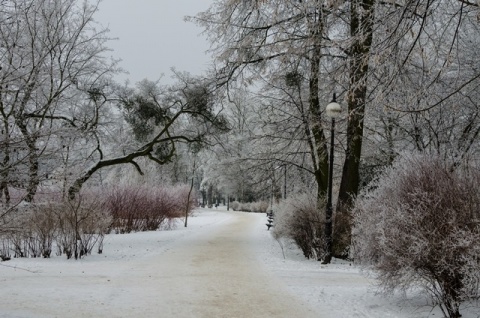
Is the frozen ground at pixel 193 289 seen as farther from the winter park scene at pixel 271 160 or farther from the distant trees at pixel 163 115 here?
the distant trees at pixel 163 115

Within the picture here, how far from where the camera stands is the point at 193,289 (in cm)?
741

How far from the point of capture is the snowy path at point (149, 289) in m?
5.91

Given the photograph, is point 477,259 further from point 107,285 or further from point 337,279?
point 107,285

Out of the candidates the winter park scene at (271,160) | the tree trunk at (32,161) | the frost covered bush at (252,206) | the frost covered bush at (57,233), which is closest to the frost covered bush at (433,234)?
the winter park scene at (271,160)

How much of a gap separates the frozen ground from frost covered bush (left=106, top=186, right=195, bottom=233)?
8046mm

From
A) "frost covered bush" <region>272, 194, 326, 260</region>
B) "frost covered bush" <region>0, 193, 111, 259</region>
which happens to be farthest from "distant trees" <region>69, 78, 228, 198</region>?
"frost covered bush" <region>272, 194, 326, 260</region>

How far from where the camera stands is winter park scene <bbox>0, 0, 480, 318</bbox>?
5191 mm

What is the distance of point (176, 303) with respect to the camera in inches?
250

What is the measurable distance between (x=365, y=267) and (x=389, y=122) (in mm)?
9943

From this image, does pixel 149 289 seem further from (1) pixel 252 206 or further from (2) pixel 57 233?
(1) pixel 252 206

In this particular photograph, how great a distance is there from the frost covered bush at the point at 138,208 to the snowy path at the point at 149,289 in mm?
8713

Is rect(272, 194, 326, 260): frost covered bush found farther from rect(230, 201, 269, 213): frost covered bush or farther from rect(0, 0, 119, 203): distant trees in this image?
rect(230, 201, 269, 213): frost covered bush

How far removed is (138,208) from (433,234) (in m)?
17.4

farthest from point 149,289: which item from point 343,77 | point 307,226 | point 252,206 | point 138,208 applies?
point 252,206
